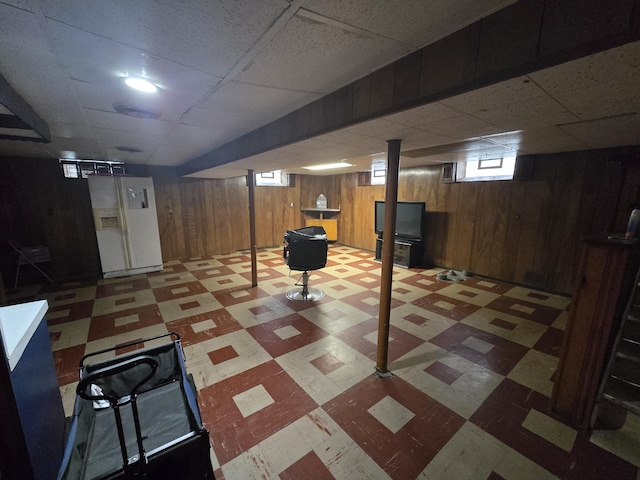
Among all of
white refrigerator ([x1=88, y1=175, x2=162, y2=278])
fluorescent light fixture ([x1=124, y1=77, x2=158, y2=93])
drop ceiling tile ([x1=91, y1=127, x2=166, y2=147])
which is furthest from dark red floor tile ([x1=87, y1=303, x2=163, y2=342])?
fluorescent light fixture ([x1=124, y1=77, x2=158, y2=93])

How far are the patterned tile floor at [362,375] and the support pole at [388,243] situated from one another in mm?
227

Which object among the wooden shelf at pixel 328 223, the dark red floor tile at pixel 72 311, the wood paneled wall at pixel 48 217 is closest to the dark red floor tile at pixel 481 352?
the dark red floor tile at pixel 72 311

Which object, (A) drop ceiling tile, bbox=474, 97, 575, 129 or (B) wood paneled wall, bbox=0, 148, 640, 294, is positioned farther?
(B) wood paneled wall, bbox=0, 148, 640, 294

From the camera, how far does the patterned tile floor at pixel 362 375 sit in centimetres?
146

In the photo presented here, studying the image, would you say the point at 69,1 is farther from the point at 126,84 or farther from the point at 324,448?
the point at 324,448

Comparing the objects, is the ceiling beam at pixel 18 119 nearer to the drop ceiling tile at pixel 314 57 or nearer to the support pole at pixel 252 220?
the drop ceiling tile at pixel 314 57

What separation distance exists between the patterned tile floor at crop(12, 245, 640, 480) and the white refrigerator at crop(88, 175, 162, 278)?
28.3 inches

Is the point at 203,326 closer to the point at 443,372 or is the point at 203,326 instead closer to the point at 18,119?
the point at 18,119

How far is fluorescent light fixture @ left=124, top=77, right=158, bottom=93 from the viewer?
1360 millimetres

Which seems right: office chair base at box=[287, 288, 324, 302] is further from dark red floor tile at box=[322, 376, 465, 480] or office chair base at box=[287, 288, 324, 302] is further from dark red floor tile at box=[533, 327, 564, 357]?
dark red floor tile at box=[533, 327, 564, 357]

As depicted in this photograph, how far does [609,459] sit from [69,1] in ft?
10.6

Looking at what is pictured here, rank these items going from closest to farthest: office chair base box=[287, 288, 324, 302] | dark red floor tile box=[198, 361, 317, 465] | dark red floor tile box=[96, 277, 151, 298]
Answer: dark red floor tile box=[198, 361, 317, 465] < office chair base box=[287, 288, 324, 302] < dark red floor tile box=[96, 277, 151, 298]

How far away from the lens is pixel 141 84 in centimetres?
141

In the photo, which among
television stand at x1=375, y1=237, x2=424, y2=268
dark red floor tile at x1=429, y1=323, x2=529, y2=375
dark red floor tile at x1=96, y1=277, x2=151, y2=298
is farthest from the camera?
television stand at x1=375, y1=237, x2=424, y2=268
